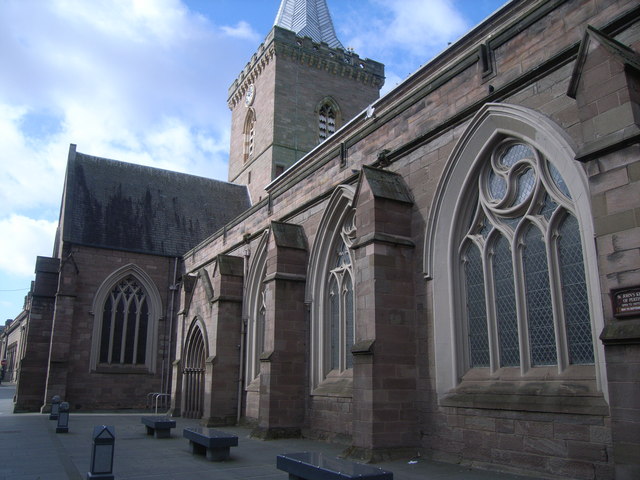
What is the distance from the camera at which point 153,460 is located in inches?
387

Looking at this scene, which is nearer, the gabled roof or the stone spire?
the gabled roof

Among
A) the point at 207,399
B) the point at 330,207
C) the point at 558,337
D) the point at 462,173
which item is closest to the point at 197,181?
the point at 207,399

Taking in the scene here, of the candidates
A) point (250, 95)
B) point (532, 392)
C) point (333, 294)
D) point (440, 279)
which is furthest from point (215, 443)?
point (250, 95)

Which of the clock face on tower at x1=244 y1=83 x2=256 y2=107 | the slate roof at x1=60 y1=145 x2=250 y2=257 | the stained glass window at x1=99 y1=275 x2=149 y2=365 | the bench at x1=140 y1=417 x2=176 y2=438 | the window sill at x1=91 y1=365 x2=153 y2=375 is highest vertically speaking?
the clock face on tower at x1=244 y1=83 x2=256 y2=107

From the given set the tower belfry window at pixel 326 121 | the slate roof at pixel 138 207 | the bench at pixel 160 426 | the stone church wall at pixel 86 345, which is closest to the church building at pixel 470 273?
the bench at pixel 160 426

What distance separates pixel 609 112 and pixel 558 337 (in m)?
3.13

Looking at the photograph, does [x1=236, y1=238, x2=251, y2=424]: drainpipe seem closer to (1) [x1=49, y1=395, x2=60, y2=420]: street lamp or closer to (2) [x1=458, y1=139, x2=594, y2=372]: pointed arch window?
(1) [x1=49, y1=395, x2=60, y2=420]: street lamp

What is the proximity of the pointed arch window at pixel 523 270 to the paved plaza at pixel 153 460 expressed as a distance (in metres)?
1.91

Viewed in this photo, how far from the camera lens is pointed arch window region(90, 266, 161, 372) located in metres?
24.5

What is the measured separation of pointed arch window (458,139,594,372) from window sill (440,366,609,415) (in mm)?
181

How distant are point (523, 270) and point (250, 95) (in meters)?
29.5

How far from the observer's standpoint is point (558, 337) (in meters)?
7.86

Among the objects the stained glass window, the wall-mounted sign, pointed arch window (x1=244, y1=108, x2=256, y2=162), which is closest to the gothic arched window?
the wall-mounted sign

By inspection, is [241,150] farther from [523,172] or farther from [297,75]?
[523,172]
